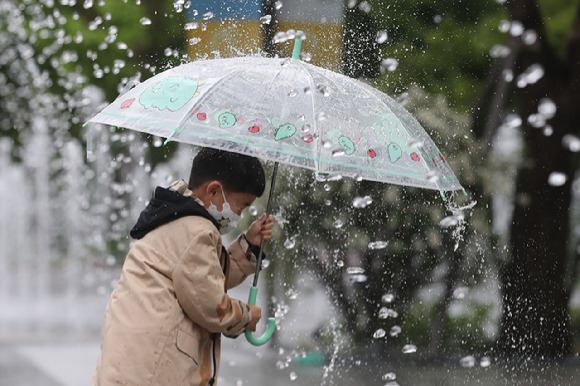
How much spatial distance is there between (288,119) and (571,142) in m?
3.44

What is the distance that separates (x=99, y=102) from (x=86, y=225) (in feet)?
7.04

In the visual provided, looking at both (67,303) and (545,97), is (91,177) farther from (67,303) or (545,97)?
(545,97)

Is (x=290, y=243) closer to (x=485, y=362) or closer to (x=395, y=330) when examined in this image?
(x=395, y=330)

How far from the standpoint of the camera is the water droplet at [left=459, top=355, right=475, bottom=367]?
5.52 metres

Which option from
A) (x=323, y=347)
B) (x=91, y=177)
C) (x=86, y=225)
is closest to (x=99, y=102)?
(x=91, y=177)

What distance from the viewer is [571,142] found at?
574 centimetres

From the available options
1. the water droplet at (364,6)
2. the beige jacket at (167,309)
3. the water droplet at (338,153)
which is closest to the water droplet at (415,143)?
the water droplet at (338,153)

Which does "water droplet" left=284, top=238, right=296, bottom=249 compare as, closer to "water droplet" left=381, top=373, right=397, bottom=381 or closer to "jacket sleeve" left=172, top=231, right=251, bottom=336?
"water droplet" left=381, top=373, right=397, bottom=381

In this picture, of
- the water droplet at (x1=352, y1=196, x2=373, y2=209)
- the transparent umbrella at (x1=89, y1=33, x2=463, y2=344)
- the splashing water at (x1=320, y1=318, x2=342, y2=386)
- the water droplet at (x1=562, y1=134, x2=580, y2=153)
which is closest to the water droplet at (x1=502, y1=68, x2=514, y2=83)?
the water droplet at (x1=562, y1=134, x2=580, y2=153)

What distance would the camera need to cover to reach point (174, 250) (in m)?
2.78

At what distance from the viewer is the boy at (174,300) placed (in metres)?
2.75

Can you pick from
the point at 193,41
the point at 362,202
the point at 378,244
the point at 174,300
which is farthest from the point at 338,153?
the point at 362,202

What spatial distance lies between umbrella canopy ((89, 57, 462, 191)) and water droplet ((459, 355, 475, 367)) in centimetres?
267

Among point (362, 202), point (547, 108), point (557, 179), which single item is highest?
point (547, 108)
